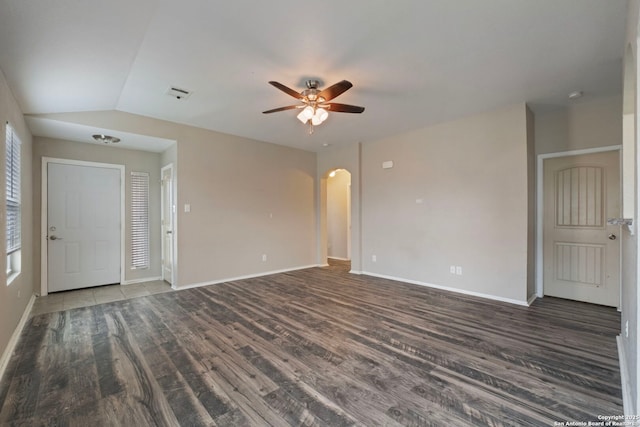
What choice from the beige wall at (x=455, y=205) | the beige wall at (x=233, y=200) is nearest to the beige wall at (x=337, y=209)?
the beige wall at (x=233, y=200)

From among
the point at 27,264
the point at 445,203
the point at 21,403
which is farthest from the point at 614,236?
the point at 27,264

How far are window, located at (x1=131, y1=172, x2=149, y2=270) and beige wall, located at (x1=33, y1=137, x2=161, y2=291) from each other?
0.06m

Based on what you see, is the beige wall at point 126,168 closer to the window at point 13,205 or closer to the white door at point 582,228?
the window at point 13,205

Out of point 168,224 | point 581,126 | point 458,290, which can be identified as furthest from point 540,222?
point 168,224

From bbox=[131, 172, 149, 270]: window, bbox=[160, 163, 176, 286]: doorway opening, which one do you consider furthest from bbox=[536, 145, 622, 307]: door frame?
bbox=[131, 172, 149, 270]: window

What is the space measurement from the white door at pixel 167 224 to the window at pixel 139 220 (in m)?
0.28

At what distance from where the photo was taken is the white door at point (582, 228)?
143 inches

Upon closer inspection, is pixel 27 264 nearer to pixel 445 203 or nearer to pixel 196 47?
pixel 196 47

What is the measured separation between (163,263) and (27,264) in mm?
1888

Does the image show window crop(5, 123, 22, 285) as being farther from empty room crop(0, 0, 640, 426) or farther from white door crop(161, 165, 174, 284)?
white door crop(161, 165, 174, 284)

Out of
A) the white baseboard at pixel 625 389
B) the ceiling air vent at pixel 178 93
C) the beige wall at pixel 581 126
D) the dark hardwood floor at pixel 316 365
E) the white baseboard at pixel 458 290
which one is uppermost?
the ceiling air vent at pixel 178 93

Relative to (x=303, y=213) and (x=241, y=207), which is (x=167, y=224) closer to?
(x=241, y=207)

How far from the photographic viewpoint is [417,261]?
4.88 m

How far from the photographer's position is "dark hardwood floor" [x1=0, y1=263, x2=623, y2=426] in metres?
1.75
